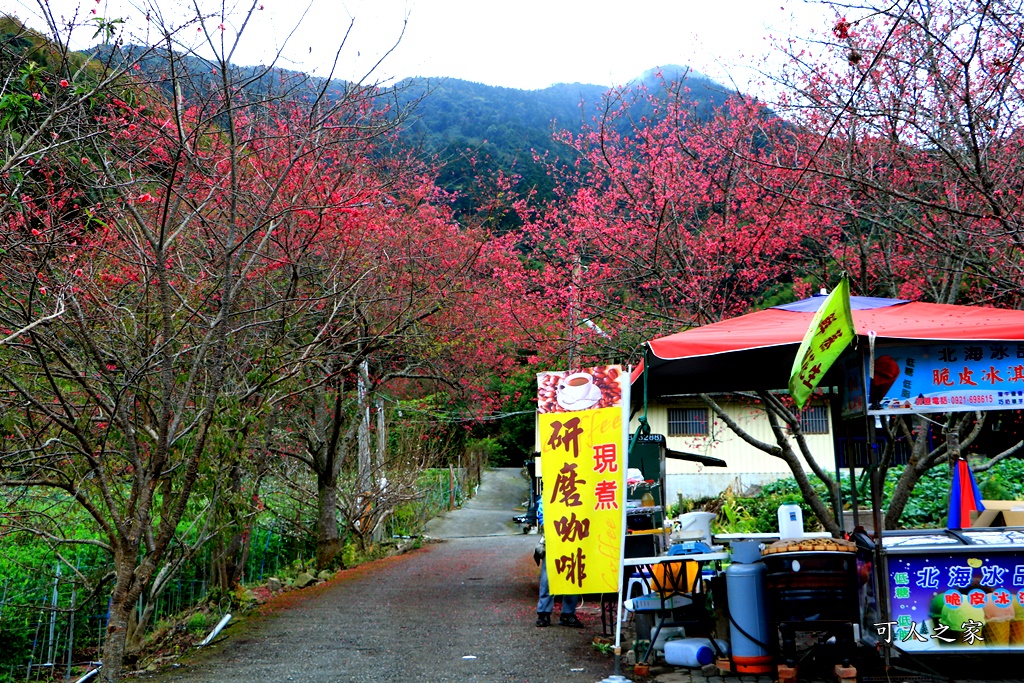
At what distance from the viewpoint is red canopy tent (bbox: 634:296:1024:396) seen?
6062 mm

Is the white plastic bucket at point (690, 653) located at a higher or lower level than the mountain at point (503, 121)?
lower

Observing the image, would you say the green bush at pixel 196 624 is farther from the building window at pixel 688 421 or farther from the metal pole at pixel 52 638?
the building window at pixel 688 421

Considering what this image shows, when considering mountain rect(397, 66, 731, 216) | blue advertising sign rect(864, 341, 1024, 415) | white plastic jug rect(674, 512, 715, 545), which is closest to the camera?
blue advertising sign rect(864, 341, 1024, 415)

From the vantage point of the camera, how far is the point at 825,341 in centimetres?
551

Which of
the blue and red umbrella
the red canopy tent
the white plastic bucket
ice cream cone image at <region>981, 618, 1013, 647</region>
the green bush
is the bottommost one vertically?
the green bush

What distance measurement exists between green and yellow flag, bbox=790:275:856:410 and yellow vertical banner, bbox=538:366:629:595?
185 cm

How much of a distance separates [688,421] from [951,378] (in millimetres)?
17863

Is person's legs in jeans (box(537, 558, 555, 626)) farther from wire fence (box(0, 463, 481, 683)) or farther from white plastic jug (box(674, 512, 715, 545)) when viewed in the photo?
wire fence (box(0, 463, 481, 683))

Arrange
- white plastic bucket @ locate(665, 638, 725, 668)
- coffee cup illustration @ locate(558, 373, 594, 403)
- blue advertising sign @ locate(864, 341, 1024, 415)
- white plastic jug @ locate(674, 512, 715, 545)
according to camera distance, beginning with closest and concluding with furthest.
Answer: blue advertising sign @ locate(864, 341, 1024, 415)
white plastic bucket @ locate(665, 638, 725, 668)
coffee cup illustration @ locate(558, 373, 594, 403)
white plastic jug @ locate(674, 512, 715, 545)

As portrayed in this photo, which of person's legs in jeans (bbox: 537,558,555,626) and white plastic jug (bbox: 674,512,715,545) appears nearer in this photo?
white plastic jug (bbox: 674,512,715,545)

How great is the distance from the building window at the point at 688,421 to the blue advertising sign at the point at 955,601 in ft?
58.3

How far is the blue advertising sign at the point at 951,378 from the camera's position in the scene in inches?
244

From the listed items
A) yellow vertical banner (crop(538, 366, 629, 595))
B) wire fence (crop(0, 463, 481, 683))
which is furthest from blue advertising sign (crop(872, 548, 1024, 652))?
wire fence (crop(0, 463, 481, 683))

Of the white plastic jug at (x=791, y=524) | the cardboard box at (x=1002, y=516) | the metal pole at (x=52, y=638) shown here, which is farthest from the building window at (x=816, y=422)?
the metal pole at (x=52, y=638)
